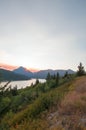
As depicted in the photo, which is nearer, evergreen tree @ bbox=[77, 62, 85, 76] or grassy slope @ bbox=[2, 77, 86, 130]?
grassy slope @ bbox=[2, 77, 86, 130]

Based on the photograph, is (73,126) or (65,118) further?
(65,118)

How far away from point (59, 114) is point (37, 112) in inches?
73.6

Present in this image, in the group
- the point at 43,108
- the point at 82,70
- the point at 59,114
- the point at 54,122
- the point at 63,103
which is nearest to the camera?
the point at 54,122

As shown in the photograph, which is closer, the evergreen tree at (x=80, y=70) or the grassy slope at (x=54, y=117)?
the grassy slope at (x=54, y=117)

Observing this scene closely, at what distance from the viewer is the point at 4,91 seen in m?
9.11

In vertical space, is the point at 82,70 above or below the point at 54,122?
above

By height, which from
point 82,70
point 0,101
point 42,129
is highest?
point 82,70

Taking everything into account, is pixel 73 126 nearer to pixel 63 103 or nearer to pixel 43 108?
pixel 63 103

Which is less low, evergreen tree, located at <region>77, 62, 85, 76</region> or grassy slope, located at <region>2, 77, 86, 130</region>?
evergreen tree, located at <region>77, 62, 85, 76</region>

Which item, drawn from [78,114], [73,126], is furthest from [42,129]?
[78,114]

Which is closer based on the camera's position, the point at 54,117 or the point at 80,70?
the point at 54,117

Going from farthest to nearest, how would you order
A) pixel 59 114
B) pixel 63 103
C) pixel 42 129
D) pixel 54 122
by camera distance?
pixel 63 103 < pixel 59 114 < pixel 54 122 < pixel 42 129

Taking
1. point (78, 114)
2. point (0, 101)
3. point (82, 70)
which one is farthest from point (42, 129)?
point (82, 70)

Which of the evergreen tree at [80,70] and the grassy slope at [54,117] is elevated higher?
the evergreen tree at [80,70]
